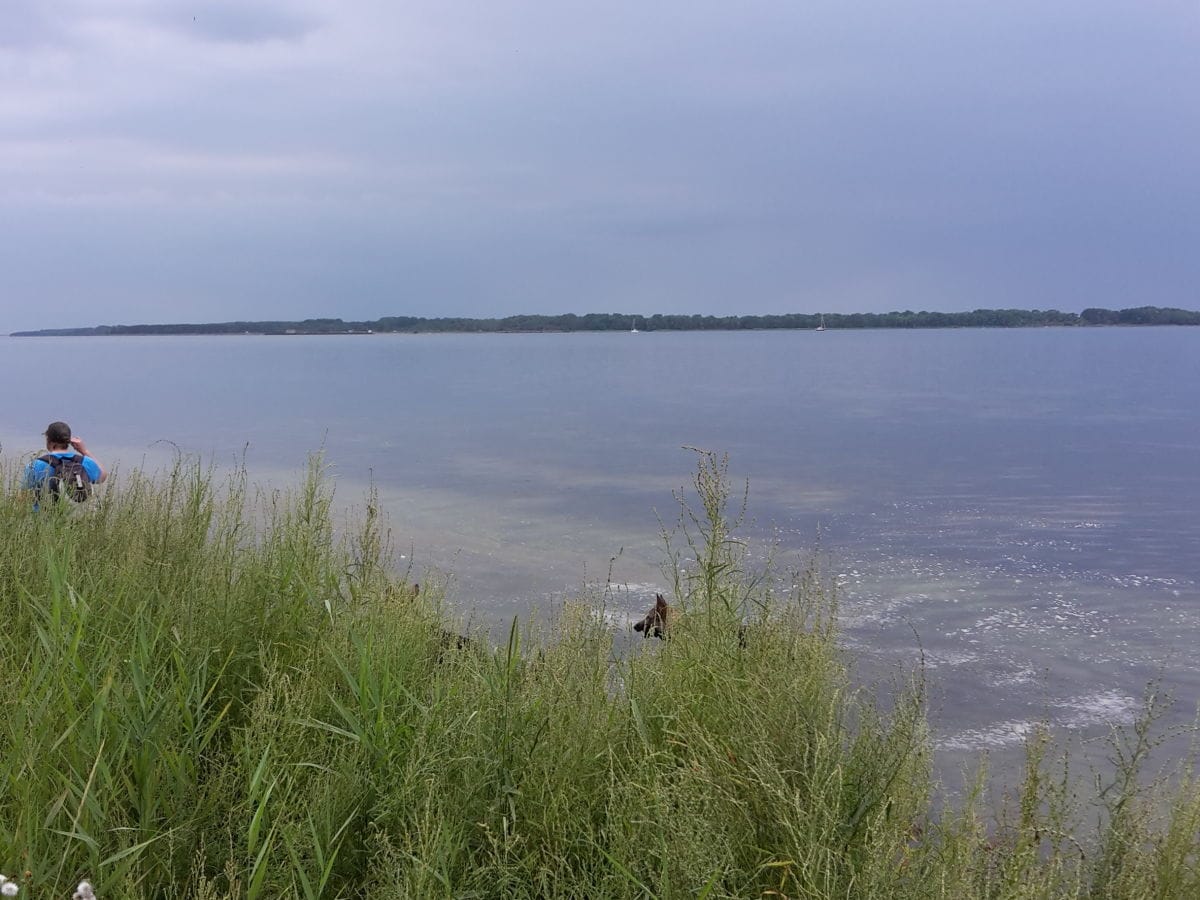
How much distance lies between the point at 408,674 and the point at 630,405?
127ft

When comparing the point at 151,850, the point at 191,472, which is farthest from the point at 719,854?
the point at 191,472

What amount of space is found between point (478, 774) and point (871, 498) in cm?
1596

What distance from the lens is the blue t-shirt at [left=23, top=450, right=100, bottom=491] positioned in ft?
28.3

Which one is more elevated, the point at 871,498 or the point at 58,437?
the point at 58,437

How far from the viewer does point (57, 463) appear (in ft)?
30.2

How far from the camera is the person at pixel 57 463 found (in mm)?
8695

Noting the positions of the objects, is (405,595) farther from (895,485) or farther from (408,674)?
(895,485)

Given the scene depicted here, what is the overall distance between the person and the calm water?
2.16 m

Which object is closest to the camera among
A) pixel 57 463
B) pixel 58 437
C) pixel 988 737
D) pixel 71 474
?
pixel 988 737

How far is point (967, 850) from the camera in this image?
3059 millimetres

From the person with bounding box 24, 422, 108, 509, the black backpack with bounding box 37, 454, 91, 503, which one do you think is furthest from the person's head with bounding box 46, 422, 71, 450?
the black backpack with bounding box 37, 454, 91, 503

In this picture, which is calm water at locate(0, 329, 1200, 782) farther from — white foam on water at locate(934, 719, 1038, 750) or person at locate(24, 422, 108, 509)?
person at locate(24, 422, 108, 509)

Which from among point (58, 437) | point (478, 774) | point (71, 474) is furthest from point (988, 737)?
point (58, 437)

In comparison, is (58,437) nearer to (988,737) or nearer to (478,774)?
(478,774)
